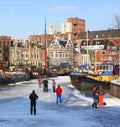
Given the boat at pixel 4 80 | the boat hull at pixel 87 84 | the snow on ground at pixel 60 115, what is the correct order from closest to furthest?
the snow on ground at pixel 60 115 < the boat hull at pixel 87 84 < the boat at pixel 4 80

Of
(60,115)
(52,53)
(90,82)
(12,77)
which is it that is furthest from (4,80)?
(52,53)

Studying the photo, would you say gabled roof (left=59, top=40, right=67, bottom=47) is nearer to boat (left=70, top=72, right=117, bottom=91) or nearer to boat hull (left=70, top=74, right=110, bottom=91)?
boat (left=70, top=72, right=117, bottom=91)

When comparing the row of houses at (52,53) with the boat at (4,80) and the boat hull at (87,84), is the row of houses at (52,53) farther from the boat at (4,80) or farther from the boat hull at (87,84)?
the boat hull at (87,84)

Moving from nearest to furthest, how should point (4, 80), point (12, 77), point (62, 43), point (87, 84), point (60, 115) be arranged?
1. point (60, 115)
2. point (87, 84)
3. point (4, 80)
4. point (12, 77)
5. point (62, 43)

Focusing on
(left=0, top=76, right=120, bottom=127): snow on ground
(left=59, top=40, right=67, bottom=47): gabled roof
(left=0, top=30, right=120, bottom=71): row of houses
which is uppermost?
(left=59, top=40, right=67, bottom=47): gabled roof

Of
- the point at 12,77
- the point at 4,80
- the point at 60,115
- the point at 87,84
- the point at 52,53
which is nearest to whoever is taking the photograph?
the point at 60,115

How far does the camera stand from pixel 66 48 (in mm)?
134000

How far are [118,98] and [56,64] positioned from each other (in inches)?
3678

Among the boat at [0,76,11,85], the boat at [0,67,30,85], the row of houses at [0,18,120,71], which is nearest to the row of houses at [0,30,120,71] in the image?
the row of houses at [0,18,120,71]

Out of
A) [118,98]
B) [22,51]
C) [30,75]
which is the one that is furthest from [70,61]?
[118,98]

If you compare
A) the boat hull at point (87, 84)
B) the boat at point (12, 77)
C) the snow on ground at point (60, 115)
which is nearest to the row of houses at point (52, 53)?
the boat at point (12, 77)

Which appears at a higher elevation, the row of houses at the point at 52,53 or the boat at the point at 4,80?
the row of houses at the point at 52,53

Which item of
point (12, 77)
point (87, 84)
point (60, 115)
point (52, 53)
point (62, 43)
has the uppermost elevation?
point (62, 43)

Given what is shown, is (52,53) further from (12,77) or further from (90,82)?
(90,82)
